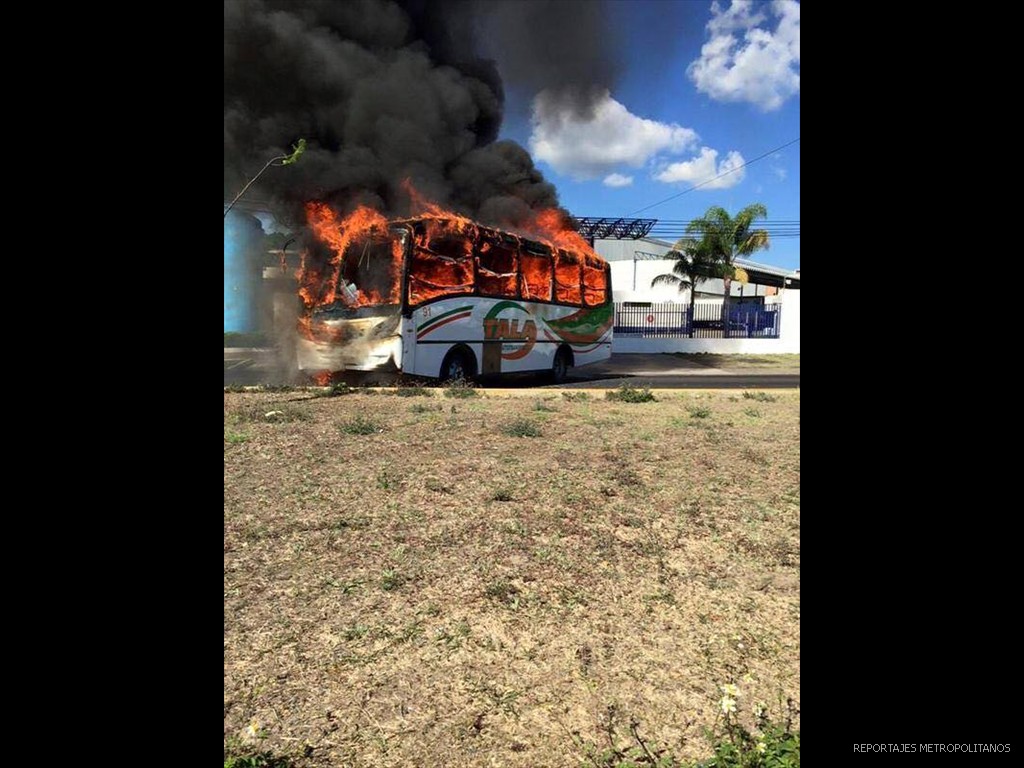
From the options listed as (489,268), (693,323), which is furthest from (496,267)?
Answer: (693,323)

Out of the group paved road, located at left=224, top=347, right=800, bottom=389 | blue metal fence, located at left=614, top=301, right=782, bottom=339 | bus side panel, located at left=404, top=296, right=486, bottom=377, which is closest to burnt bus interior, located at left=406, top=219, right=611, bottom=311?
bus side panel, located at left=404, top=296, right=486, bottom=377

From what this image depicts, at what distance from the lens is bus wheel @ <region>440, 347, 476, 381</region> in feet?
38.2

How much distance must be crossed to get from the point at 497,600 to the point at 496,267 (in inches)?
399

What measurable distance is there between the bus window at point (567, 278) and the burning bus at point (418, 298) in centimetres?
89

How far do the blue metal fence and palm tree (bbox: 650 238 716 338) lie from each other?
393mm

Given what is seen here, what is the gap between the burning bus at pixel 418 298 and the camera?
10.8 meters

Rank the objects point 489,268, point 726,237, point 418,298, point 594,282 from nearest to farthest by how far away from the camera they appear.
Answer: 1. point 418,298
2. point 489,268
3. point 594,282
4. point 726,237

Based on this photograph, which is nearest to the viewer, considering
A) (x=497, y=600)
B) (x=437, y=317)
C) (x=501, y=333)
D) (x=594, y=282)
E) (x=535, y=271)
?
(x=497, y=600)

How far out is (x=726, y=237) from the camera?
2647 centimetres

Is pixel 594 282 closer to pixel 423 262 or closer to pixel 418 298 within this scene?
pixel 423 262

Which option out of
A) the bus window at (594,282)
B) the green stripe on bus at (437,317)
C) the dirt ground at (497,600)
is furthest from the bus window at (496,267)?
the dirt ground at (497,600)
